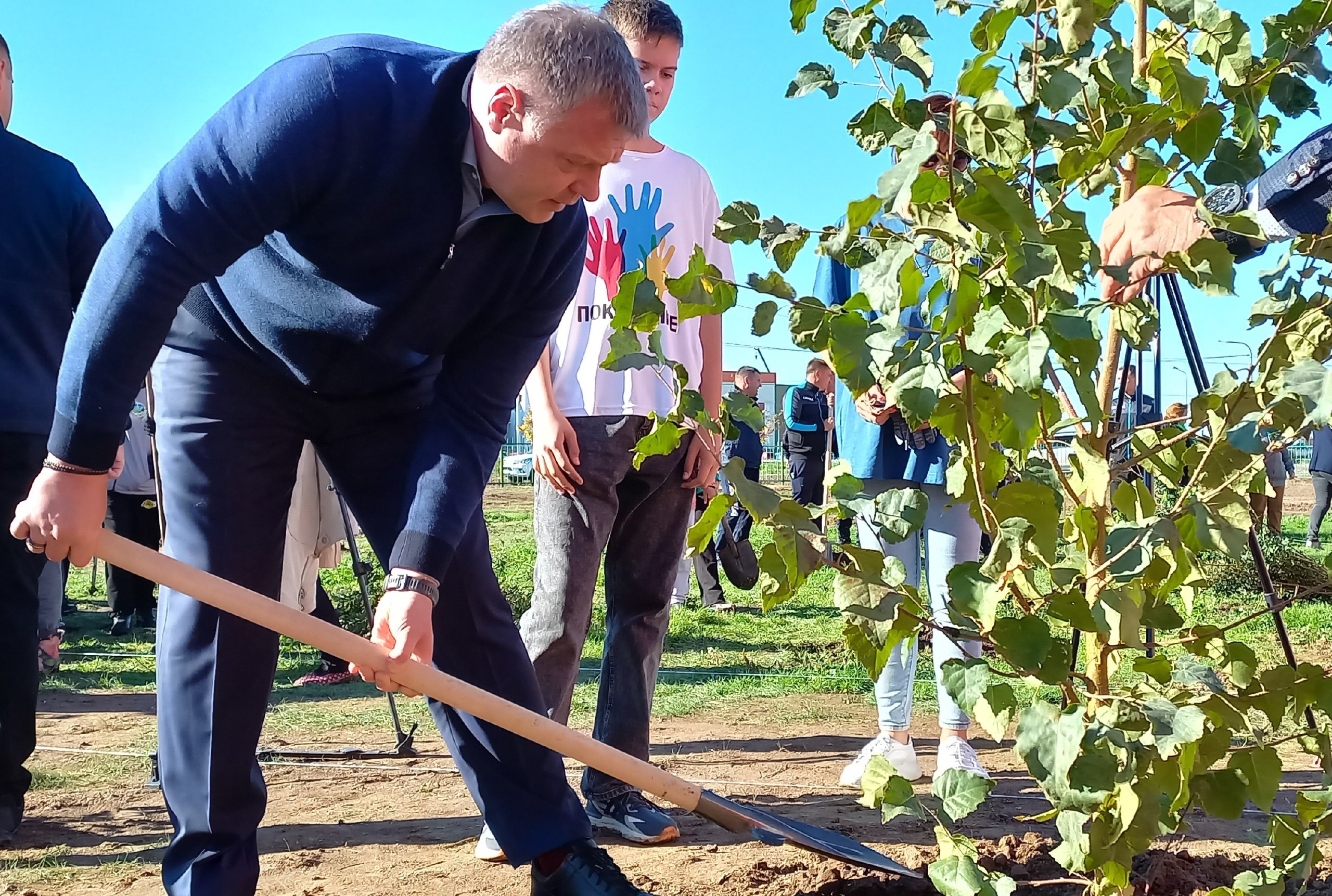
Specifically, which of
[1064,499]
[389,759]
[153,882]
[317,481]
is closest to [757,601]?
[389,759]

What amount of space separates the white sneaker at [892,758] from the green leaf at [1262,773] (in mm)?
1773

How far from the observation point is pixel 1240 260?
194cm

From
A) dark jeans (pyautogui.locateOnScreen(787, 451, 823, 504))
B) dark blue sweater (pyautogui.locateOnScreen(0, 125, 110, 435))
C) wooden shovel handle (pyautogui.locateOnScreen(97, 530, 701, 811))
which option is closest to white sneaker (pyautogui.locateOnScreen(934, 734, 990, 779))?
wooden shovel handle (pyautogui.locateOnScreen(97, 530, 701, 811))

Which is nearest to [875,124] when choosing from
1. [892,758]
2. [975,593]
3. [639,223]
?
[975,593]

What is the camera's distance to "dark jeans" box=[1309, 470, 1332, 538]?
13461 mm

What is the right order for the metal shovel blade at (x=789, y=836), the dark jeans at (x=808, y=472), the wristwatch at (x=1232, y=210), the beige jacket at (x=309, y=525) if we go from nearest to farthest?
the wristwatch at (x=1232, y=210), the metal shovel blade at (x=789, y=836), the beige jacket at (x=309, y=525), the dark jeans at (x=808, y=472)

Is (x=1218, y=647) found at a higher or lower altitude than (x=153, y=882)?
higher

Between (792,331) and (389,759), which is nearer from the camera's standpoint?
(792,331)

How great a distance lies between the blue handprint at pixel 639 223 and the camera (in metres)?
3.15

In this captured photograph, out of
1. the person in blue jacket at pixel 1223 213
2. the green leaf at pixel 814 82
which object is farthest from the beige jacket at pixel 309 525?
the person in blue jacket at pixel 1223 213

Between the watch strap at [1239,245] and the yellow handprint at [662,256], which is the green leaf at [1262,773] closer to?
the watch strap at [1239,245]

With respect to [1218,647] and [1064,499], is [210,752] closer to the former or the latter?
[1064,499]

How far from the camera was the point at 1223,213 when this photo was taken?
5.49ft

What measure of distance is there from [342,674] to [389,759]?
2.05 m
